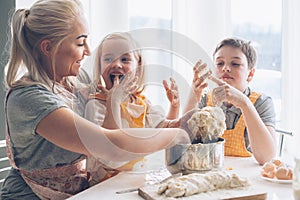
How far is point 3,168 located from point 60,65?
31.1 inches

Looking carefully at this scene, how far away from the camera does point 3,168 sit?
1929mm

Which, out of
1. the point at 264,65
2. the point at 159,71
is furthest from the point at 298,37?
the point at 159,71

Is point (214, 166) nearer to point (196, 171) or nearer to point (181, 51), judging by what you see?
point (196, 171)

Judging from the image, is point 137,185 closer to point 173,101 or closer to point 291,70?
point 173,101

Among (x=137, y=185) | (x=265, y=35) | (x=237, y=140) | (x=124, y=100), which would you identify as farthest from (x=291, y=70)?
(x=137, y=185)

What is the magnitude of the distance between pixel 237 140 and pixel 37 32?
2.72ft

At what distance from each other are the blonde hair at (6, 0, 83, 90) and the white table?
0.37 meters

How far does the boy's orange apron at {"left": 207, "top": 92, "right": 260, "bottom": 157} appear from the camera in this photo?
1563 mm

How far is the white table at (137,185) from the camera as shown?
1078 millimetres

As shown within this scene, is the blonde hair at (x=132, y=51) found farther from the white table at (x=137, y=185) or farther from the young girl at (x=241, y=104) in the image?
the white table at (x=137, y=185)

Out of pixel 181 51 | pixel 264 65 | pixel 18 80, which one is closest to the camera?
pixel 18 80

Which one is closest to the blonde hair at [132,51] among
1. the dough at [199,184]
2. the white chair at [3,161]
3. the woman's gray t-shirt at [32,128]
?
the woman's gray t-shirt at [32,128]

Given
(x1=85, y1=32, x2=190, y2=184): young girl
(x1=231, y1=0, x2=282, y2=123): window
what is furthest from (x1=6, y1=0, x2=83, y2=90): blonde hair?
(x1=231, y1=0, x2=282, y2=123): window

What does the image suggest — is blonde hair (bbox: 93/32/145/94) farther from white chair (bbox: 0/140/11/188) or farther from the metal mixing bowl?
→ white chair (bbox: 0/140/11/188)
